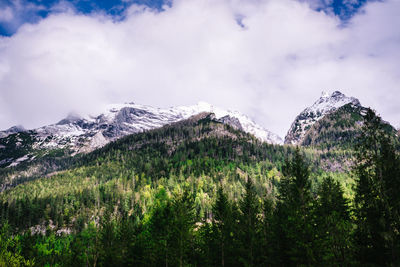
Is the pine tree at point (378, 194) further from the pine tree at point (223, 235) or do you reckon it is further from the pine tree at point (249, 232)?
the pine tree at point (223, 235)

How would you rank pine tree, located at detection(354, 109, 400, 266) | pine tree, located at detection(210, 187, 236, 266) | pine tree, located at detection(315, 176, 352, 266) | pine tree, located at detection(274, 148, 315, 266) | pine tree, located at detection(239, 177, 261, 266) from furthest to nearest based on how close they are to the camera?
pine tree, located at detection(210, 187, 236, 266), pine tree, located at detection(239, 177, 261, 266), pine tree, located at detection(274, 148, 315, 266), pine tree, located at detection(315, 176, 352, 266), pine tree, located at detection(354, 109, 400, 266)

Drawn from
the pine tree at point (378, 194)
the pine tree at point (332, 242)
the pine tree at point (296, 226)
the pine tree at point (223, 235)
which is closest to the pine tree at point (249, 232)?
the pine tree at point (223, 235)

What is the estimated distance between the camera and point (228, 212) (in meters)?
38.5

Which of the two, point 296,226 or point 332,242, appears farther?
point 296,226

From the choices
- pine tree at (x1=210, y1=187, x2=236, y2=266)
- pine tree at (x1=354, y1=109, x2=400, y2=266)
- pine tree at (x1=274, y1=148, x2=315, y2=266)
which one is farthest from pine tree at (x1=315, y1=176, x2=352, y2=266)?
pine tree at (x1=210, y1=187, x2=236, y2=266)

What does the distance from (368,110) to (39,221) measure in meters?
158

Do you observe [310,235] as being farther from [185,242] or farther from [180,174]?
[180,174]

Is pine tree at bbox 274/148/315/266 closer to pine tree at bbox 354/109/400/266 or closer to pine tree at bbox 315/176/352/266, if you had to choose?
pine tree at bbox 315/176/352/266

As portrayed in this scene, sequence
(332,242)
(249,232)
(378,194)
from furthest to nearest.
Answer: (249,232) → (378,194) → (332,242)

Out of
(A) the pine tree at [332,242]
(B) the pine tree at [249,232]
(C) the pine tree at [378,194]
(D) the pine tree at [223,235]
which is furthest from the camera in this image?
(D) the pine tree at [223,235]

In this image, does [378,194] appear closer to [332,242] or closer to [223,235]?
[332,242]

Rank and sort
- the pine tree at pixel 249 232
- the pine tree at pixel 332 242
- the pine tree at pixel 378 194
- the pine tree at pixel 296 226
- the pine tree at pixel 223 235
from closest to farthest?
the pine tree at pixel 378 194
the pine tree at pixel 332 242
the pine tree at pixel 296 226
the pine tree at pixel 249 232
the pine tree at pixel 223 235

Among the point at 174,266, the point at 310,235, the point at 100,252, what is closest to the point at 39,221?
the point at 100,252

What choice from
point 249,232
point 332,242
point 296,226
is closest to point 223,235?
point 249,232
